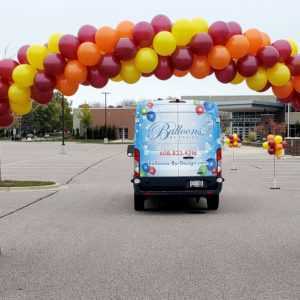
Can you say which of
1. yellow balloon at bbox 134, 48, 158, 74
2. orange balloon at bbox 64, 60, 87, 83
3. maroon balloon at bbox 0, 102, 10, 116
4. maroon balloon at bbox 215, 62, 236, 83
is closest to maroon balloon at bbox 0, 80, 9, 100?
maroon balloon at bbox 0, 102, 10, 116

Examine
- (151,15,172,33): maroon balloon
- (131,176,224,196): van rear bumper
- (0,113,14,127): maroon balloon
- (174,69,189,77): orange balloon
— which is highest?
(151,15,172,33): maroon balloon

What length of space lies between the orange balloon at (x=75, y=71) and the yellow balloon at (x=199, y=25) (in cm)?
186

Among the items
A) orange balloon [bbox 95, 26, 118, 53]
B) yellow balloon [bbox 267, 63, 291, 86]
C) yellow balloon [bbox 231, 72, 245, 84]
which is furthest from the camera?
yellow balloon [bbox 231, 72, 245, 84]

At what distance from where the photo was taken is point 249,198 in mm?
16484

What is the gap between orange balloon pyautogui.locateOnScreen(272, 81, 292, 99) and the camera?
31.0ft

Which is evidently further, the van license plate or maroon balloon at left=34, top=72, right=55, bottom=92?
the van license plate

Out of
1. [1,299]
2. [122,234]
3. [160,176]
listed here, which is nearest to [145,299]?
[1,299]

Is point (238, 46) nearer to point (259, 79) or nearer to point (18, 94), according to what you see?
point (259, 79)

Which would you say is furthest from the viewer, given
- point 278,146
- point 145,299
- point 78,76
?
point 278,146

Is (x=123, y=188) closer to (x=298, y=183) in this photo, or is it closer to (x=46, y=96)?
(x=298, y=183)

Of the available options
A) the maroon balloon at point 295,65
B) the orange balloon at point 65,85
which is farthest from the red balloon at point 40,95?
the maroon balloon at point 295,65

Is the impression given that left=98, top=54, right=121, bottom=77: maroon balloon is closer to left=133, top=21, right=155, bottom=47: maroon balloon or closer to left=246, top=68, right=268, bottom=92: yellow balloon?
left=133, top=21, right=155, bottom=47: maroon balloon

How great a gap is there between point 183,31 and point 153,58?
62 cm

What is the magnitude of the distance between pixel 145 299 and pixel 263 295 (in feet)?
4.09
